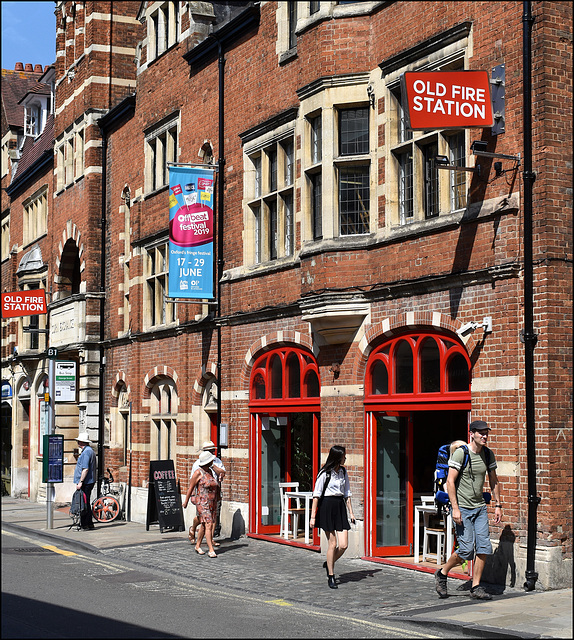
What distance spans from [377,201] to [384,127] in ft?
3.68

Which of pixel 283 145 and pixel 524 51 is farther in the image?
pixel 283 145

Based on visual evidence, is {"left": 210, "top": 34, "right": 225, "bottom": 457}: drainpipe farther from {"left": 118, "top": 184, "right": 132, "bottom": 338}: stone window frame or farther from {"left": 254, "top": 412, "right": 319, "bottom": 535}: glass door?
{"left": 118, "top": 184, "right": 132, "bottom": 338}: stone window frame

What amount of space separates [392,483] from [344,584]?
2606 mm

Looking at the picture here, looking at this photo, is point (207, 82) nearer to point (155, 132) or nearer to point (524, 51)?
point (155, 132)

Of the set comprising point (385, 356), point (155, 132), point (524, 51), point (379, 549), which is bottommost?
point (379, 549)

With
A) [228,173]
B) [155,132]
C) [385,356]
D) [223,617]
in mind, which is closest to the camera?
[223,617]

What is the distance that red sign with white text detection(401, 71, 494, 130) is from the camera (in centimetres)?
1270

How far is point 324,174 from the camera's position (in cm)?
1597

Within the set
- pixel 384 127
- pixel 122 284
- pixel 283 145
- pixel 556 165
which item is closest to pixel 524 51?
pixel 556 165

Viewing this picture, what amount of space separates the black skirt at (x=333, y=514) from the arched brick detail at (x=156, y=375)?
979 centimetres

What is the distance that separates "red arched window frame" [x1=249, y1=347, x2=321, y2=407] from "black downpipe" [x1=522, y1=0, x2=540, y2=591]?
533 centimetres

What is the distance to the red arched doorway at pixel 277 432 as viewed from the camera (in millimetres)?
17766

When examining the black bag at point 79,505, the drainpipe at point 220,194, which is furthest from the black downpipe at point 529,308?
the black bag at point 79,505

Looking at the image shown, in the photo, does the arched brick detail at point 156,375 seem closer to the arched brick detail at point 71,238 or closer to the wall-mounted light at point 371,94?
the arched brick detail at point 71,238
